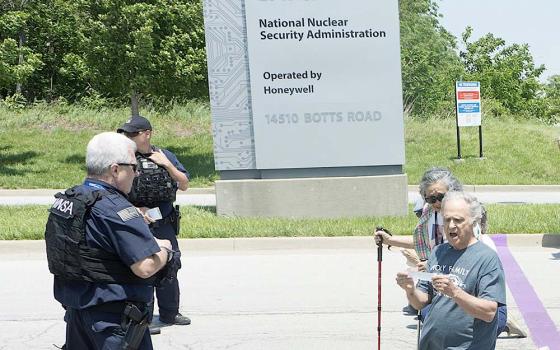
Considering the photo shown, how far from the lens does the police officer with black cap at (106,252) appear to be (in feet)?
12.3

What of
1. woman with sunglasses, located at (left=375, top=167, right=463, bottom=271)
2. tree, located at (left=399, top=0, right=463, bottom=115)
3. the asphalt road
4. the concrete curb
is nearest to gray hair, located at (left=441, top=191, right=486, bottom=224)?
woman with sunglasses, located at (left=375, top=167, right=463, bottom=271)

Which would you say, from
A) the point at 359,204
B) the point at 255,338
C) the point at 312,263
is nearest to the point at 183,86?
the point at 359,204

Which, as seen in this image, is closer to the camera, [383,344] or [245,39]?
[383,344]

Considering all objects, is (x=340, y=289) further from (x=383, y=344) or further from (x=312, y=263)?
(x=383, y=344)

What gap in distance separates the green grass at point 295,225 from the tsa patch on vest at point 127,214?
7.52 m

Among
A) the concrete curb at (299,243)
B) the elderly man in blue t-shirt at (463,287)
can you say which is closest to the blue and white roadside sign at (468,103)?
the concrete curb at (299,243)

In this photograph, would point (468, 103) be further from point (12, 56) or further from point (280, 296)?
point (280, 296)

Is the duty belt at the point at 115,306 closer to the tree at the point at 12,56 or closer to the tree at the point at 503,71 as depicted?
the tree at the point at 12,56

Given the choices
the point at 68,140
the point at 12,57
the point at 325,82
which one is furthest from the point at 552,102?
the point at 325,82

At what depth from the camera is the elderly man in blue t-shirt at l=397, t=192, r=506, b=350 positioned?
→ 3838 millimetres

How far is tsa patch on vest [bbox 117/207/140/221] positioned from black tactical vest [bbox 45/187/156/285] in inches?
5.1

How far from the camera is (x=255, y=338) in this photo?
7059 millimetres

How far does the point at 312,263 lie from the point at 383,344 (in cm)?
357

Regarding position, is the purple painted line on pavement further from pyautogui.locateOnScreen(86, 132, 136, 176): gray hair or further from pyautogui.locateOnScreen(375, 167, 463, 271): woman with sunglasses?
pyautogui.locateOnScreen(86, 132, 136, 176): gray hair
